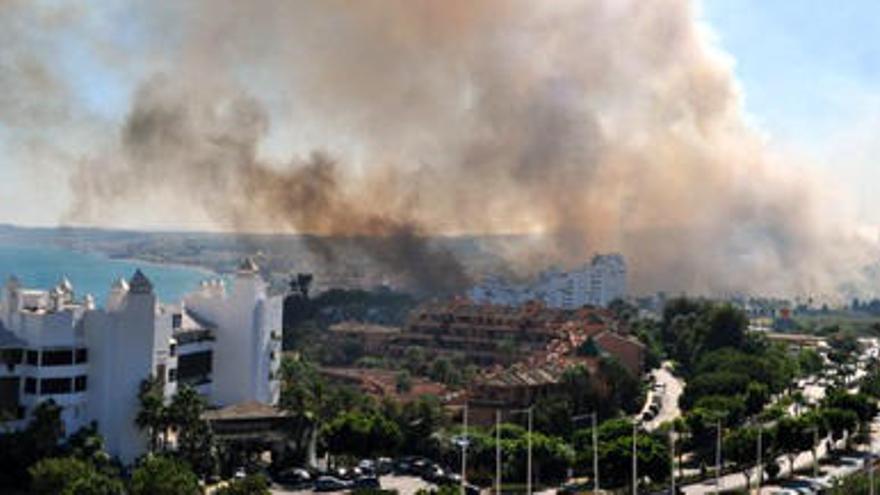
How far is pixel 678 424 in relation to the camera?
34031mm

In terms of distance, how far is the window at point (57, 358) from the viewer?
1013 inches

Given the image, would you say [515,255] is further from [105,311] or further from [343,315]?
[105,311]

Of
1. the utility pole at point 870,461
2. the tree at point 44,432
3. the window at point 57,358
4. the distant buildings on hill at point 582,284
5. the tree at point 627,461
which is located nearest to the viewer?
the utility pole at point 870,461

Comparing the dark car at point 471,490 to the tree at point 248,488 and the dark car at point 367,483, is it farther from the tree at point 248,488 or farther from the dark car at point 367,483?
the tree at point 248,488

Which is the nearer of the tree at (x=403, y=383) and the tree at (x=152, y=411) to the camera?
the tree at (x=152, y=411)

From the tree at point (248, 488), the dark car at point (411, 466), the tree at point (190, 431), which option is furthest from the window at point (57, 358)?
the dark car at point (411, 466)

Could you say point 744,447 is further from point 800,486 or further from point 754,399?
point 754,399

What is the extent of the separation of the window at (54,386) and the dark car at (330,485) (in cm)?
623

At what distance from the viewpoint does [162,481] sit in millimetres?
20844

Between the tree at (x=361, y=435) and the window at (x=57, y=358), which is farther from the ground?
the window at (x=57, y=358)

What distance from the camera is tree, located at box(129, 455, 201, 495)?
20781mm

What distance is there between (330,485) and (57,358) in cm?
700

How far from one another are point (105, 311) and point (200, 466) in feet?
14.2

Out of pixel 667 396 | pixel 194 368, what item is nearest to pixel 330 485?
pixel 194 368
